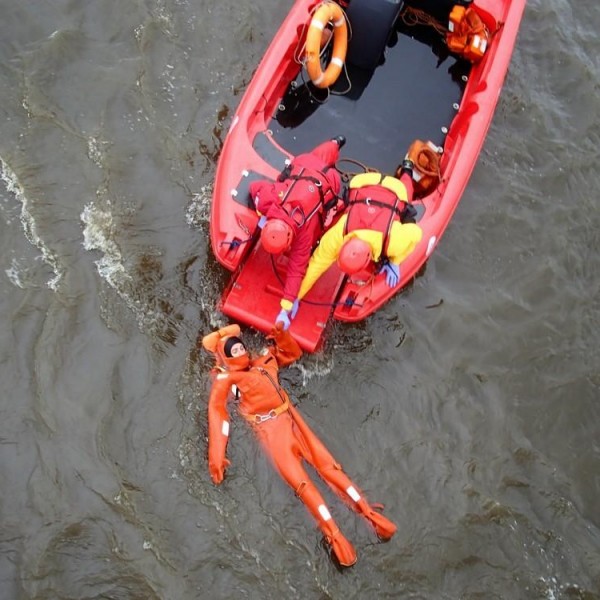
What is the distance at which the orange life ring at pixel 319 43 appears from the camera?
18.1 ft

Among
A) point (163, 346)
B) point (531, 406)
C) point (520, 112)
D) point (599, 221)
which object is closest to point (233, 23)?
point (520, 112)

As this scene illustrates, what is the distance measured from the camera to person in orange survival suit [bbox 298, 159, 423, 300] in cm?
436

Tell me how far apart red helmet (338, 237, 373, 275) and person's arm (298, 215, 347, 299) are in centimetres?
26

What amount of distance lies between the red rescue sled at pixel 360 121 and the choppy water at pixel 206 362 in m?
0.40

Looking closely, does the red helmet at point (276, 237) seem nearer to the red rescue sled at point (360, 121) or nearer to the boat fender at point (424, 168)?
the red rescue sled at point (360, 121)

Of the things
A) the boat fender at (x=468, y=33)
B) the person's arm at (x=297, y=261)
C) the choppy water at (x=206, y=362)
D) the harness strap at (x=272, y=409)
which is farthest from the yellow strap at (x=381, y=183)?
the boat fender at (x=468, y=33)

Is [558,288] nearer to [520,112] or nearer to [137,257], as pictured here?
[520,112]

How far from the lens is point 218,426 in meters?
4.62

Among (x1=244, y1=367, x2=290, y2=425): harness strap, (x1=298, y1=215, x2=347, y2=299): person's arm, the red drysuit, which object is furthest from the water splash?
(x1=298, y1=215, x2=347, y2=299): person's arm

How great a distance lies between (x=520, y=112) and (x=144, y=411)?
181 inches

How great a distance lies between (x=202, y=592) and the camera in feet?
14.5

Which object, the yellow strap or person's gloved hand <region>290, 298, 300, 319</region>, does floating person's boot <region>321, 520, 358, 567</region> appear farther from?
the yellow strap

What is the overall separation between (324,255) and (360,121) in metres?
1.77

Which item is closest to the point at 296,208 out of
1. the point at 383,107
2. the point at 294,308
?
the point at 294,308
